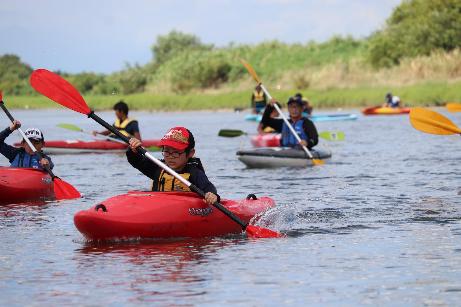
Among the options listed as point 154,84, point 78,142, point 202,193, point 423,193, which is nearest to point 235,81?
point 154,84

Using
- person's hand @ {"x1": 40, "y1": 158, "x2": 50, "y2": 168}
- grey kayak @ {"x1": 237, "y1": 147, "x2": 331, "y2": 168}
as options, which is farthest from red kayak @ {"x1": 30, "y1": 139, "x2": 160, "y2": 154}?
person's hand @ {"x1": 40, "y1": 158, "x2": 50, "y2": 168}

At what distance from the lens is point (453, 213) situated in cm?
1045

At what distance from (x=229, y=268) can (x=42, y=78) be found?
10.2 feet

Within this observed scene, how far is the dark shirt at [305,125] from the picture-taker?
52.6 ft

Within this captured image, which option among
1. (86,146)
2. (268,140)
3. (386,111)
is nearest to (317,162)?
(268,140)

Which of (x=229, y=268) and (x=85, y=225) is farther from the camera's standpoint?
(x=85, y=225)

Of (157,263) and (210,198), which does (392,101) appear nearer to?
(210,198)

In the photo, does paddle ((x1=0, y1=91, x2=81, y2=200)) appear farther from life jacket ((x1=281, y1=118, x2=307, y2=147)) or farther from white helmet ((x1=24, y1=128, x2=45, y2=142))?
life jacket ((x1=281, y1=118, x2=307, y2=147))

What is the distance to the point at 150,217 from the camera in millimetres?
8609

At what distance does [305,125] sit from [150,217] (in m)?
7.66

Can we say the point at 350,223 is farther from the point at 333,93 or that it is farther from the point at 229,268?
the point at 333,93

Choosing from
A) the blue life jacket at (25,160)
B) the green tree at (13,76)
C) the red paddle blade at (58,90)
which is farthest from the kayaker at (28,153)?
the green tree at (13,76)

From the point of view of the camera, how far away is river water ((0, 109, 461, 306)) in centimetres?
668

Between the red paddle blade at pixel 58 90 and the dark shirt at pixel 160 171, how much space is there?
0.75 m
